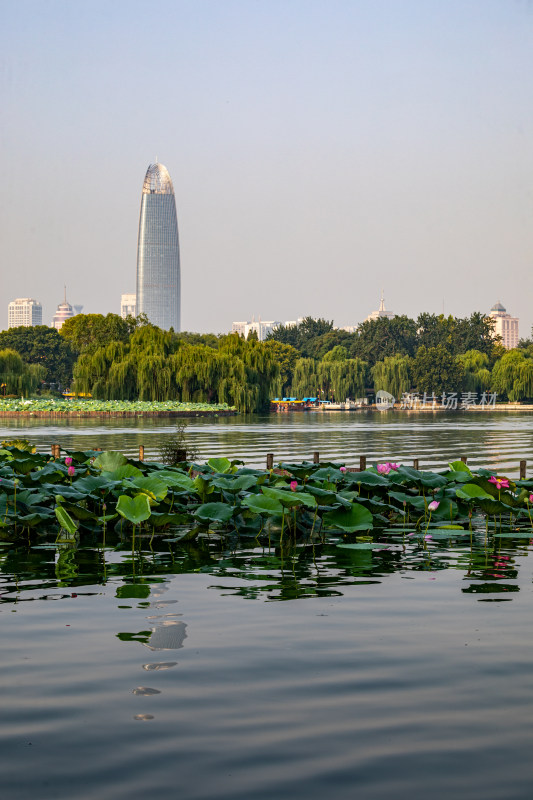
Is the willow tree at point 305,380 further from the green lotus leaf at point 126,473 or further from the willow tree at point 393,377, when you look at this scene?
the green lotus leaf at point 126,473

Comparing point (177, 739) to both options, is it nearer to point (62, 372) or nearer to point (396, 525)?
point (396, 525)

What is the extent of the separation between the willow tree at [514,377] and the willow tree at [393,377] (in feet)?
27.4

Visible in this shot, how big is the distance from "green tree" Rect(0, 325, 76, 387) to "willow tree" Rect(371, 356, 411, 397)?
30.7 m

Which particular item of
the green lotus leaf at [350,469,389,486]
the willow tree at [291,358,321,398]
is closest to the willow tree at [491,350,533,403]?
the willow tree at [291,358,321,398]

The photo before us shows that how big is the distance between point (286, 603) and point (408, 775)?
3.12 meters

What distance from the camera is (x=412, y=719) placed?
427 centimetres

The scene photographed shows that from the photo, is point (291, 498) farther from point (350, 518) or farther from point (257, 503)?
point (350, 518)

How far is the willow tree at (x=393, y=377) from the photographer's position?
313 ft

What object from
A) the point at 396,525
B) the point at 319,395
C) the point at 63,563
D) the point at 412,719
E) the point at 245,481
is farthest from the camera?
the point at 319,395

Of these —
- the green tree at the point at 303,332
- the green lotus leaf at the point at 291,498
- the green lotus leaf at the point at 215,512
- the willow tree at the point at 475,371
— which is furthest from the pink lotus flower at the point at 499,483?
the green tree at the point at 303,332

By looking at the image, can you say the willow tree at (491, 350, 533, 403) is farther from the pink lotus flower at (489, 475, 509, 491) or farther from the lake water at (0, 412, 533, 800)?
the lake water at (0, 412, 533, 800)

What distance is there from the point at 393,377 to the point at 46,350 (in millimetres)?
34626

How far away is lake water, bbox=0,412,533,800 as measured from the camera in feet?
12.0

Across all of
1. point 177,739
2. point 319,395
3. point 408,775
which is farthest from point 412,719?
point 319,395
